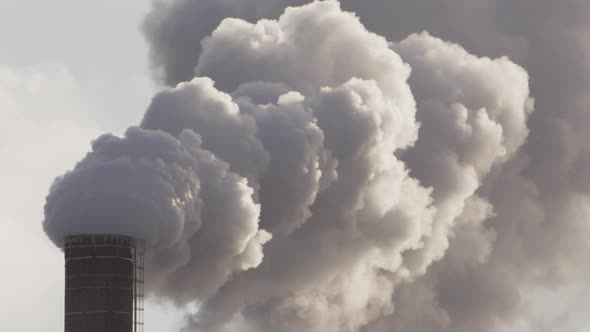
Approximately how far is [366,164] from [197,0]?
3873cm

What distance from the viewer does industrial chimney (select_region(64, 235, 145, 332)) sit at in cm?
11275

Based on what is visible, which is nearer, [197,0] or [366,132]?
[366,132]

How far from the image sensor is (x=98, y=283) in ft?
371

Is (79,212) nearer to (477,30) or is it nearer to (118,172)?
(118,172)

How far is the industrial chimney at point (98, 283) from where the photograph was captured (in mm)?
112750

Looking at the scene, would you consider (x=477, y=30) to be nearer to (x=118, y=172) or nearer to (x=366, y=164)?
(x=366, y=164)

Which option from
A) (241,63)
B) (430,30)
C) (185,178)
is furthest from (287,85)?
(430,30)

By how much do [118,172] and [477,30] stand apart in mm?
65287

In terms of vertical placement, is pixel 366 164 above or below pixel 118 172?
above

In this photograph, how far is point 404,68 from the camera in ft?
468

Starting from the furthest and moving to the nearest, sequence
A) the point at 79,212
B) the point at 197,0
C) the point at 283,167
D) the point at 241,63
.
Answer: the point at 197,0 → the point at 241,63 → the point at 283,167 → the point at 79,212

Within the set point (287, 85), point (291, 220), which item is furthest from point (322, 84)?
point (291, 220)

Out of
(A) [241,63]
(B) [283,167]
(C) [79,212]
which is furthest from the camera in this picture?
(A) [241,63]

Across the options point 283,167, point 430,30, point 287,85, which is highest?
point 430,30
